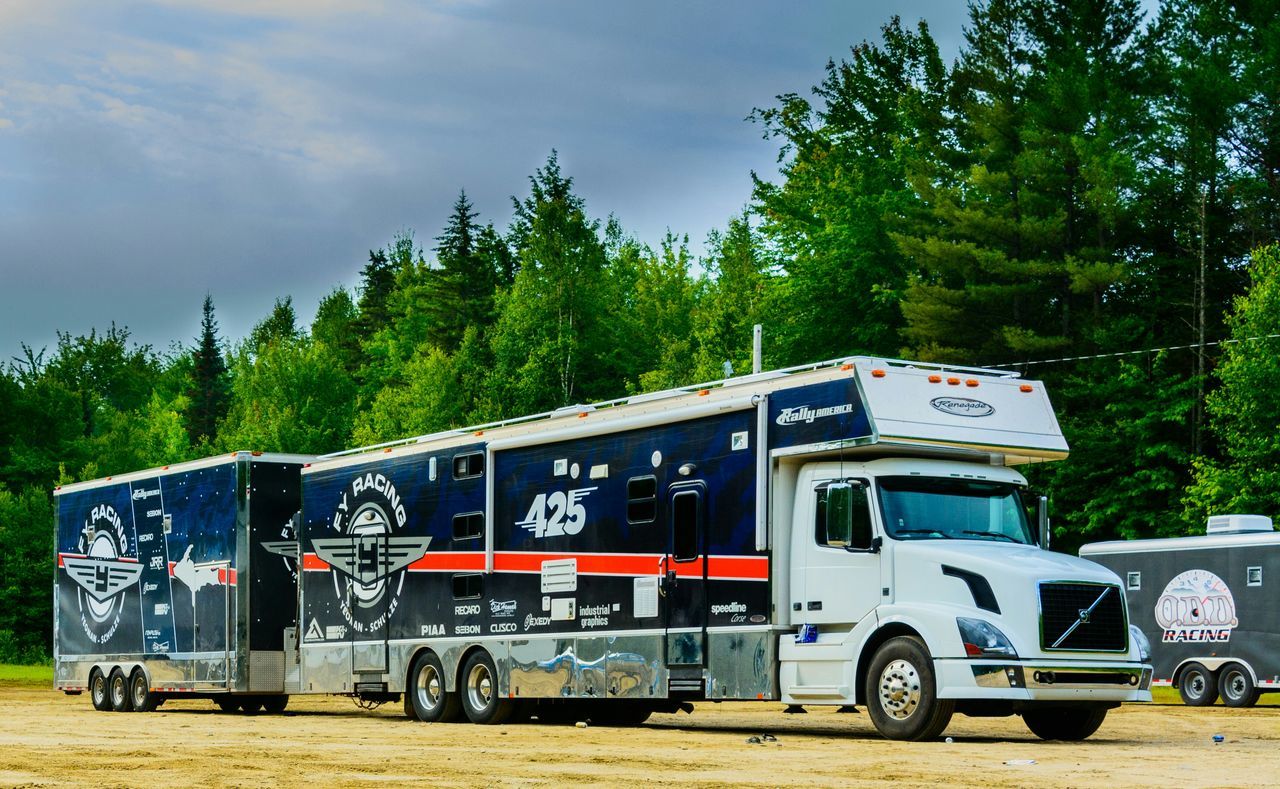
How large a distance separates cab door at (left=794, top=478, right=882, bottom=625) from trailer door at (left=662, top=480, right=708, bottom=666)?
1405 millimetres

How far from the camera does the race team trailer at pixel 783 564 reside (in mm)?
16922

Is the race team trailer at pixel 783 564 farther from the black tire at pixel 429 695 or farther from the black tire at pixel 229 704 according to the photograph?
the black tire at pixel 229 704

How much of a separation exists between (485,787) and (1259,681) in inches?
851

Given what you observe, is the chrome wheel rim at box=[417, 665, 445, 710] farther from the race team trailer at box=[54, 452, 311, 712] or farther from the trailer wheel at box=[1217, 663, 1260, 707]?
the trailer wheel at box=[1217, 663, 1260, 707]

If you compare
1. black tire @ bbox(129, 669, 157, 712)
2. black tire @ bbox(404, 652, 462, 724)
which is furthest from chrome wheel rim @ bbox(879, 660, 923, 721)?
black tire @ bbox(129, 669, 157, 712)

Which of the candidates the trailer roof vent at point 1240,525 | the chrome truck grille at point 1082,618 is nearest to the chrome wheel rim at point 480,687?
the chrome truck grille at point 1082,618

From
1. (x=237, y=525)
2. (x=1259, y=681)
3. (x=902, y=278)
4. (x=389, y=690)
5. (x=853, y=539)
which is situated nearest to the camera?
(x=853, y=539)

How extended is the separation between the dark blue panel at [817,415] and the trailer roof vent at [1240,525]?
15613mm

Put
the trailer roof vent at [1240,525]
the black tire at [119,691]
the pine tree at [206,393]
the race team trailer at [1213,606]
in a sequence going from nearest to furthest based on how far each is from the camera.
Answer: the black tire at [119,691] < the race team trailer at [1213,606] < the trailer roof vent at [1240,525] < the pine tree at [206,393]

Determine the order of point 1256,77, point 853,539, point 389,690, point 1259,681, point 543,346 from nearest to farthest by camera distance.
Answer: point 853,539 < point 389,690 < point 1259,681 < point 1256,77 < point 543,346

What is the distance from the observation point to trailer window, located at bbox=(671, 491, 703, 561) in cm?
1911

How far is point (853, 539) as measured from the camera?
17.6 metres

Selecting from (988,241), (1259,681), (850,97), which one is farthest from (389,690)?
(850,97)

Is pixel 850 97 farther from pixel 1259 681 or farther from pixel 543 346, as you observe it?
pixel 1259 681
